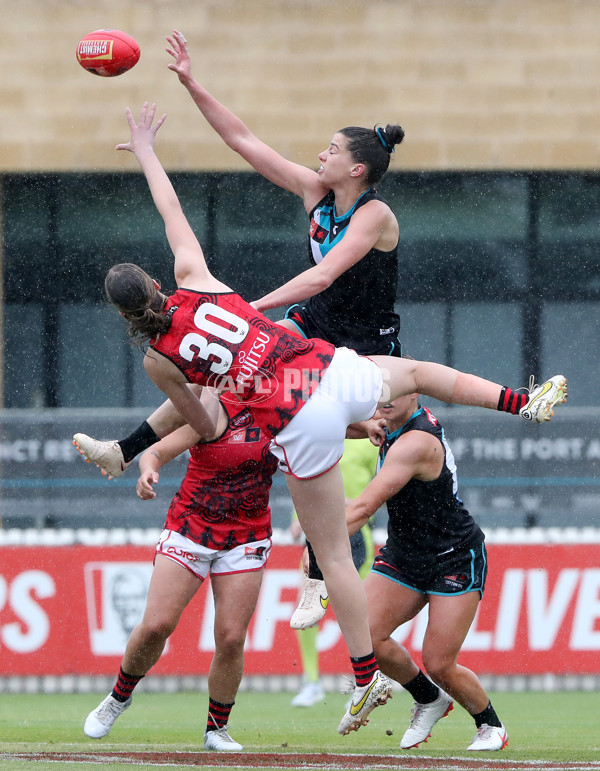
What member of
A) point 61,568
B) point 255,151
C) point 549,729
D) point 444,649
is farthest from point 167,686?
point 255,151

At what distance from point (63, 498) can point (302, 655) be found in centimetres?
311

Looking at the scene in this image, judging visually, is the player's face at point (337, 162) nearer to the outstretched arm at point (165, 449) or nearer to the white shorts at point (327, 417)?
the white shorts at point (327, 417)

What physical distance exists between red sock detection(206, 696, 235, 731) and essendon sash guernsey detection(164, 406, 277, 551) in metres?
0.91

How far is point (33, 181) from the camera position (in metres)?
15.5

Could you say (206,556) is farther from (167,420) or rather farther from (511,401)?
(511,401)

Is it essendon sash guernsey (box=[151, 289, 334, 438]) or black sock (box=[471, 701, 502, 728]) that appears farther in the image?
black sock (box=[471, 701, 502, 728])

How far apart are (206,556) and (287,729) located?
227 cm

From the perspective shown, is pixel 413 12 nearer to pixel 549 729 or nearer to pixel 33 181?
pixel 33 181

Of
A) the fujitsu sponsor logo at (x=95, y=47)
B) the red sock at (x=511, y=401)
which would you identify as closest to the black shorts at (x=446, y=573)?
the red sock at (x=511, y=401)

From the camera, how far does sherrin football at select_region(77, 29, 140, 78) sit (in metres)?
7.25

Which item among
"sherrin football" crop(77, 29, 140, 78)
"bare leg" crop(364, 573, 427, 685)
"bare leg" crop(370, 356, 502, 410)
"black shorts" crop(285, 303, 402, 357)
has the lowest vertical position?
"bare leg" crop(364, 573, 427, 685)

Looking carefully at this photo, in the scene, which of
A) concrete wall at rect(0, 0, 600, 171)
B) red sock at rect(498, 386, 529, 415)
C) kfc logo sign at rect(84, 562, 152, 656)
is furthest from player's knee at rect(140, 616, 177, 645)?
concrete wall at rect(0, 0, 600, 171)

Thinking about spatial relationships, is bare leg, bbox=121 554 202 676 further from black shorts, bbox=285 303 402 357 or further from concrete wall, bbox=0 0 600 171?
concrete wall, bbox=0 0 600 171

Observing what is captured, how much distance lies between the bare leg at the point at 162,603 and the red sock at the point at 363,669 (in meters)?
1.12
